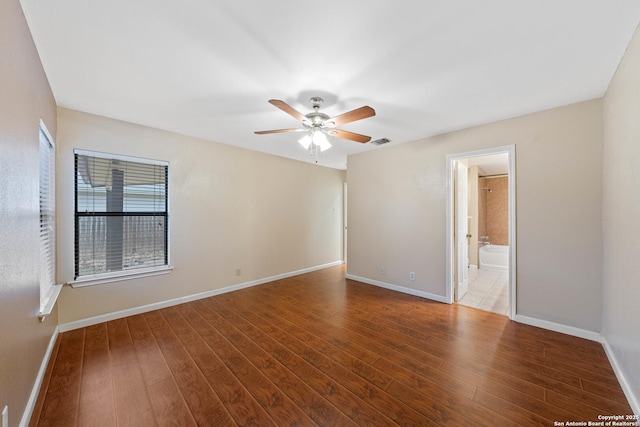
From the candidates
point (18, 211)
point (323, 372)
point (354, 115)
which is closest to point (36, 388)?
point (18, 211)

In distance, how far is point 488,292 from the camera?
4.09 metres

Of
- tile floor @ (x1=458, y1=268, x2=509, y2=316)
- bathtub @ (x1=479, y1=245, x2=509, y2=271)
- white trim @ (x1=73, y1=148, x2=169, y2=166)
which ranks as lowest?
tile floor @ (x1=458, y1=268, x2=509, y2=316)

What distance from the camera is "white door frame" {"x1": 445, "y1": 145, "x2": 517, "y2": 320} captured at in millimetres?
2986

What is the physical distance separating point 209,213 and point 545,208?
4547 mm

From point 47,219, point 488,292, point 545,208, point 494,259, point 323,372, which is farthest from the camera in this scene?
point 494,259

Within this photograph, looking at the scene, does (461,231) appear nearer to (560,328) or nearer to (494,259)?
(560,328)

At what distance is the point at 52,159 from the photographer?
2.59 metres

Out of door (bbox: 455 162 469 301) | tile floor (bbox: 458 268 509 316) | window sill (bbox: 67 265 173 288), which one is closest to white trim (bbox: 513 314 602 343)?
tile floor (bbox: 458 268 509 316)

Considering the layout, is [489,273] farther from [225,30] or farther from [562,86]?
[225,30]

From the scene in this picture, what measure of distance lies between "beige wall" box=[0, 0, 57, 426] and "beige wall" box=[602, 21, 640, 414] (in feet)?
12.4

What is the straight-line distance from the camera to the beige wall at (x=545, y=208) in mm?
2555

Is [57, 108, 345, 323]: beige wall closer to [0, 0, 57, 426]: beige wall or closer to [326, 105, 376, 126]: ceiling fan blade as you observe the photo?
[0, 0, 57, 426]: beige wall

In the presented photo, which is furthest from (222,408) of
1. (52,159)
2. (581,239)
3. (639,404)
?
(581,239)

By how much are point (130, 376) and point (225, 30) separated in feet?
9.09
